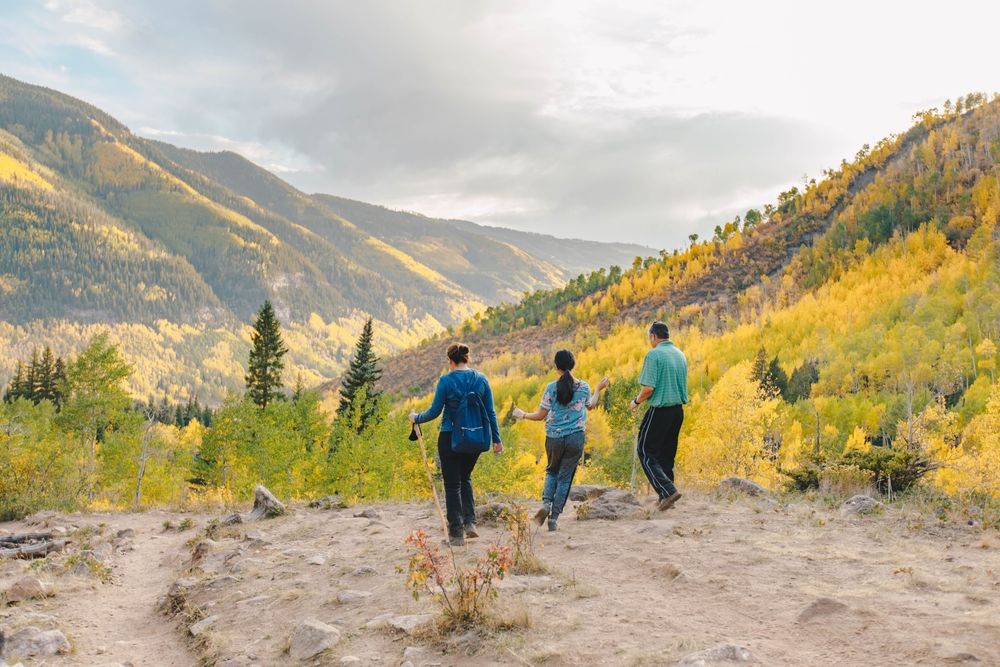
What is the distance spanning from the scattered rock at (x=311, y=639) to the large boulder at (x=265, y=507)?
8.80m

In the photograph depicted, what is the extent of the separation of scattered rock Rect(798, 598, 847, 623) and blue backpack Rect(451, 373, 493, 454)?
14.7 feet

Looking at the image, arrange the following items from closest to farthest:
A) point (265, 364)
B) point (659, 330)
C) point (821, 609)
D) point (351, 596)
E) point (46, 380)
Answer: point (821, 609) → point (351, 596) → point (659, 330) → point (265, 364) → point (46, 380)

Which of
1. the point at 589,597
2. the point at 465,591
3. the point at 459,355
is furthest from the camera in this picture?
the point at 459,355

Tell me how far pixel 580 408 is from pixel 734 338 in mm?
104065

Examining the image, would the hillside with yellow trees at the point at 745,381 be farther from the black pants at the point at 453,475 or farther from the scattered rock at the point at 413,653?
the scattered rock at the point at 413,653

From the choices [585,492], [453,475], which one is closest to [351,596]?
[453,475]

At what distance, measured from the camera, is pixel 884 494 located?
12.4 meters

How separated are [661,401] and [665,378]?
361mm

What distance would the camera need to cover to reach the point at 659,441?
34.1 feet

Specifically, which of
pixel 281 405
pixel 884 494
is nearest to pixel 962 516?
pixel 884 494

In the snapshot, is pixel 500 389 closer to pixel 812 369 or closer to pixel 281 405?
pixel 812 369

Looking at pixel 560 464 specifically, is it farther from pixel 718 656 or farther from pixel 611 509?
pixel 718 656

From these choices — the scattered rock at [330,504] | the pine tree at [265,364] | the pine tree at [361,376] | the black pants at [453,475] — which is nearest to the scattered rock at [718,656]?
the black pants at [453,475]

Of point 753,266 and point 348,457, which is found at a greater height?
point 753,266
